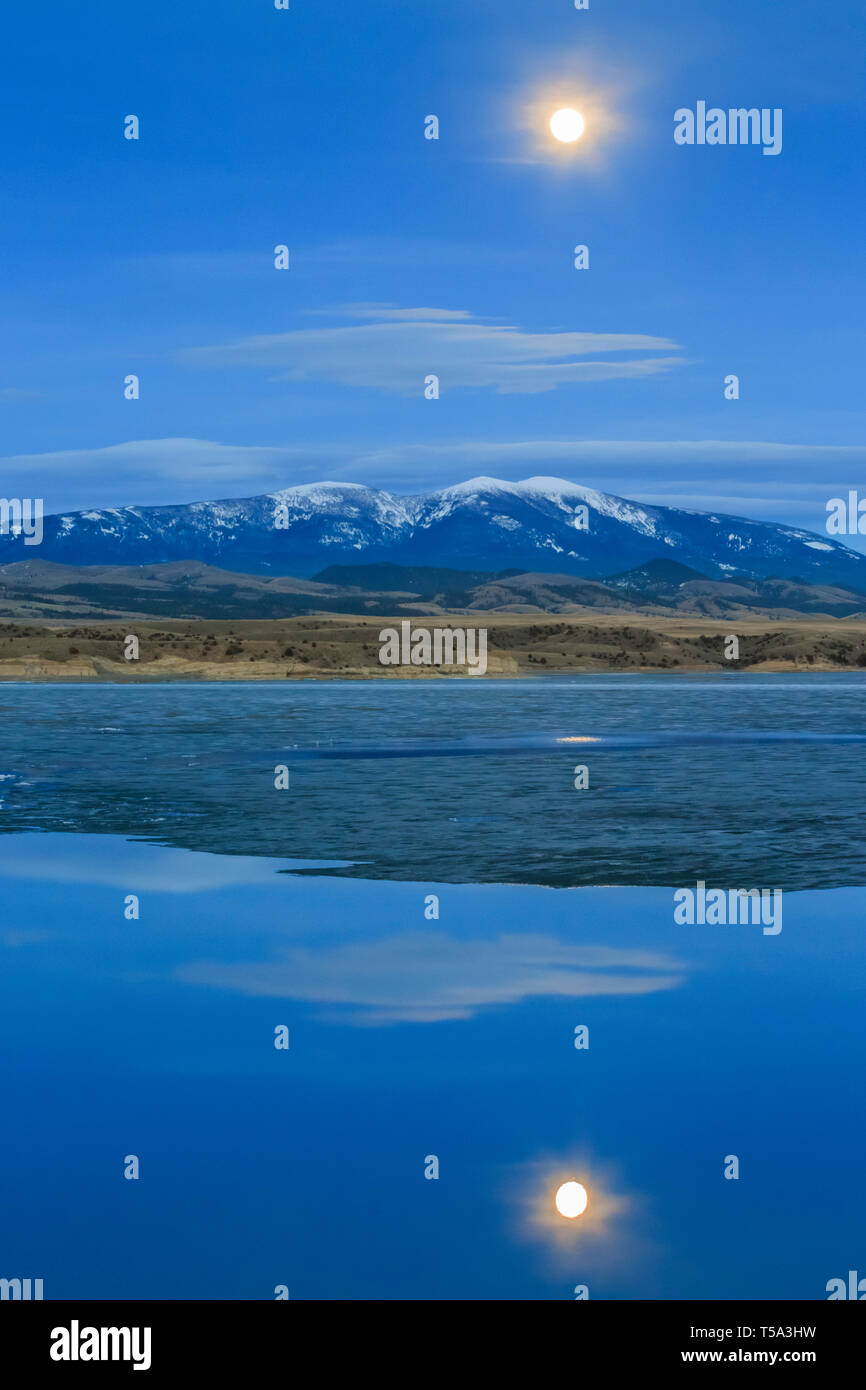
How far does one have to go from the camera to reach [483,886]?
23891 mm

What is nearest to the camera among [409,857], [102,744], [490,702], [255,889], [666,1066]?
[666,1066]

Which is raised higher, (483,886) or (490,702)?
(490,702)

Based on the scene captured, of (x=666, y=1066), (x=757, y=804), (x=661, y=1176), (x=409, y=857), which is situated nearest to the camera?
(x=661, y=1176)

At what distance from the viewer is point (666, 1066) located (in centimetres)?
1400

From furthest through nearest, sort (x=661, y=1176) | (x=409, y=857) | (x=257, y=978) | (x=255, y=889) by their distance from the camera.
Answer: (x=409, y=857) → (x=255, y=889) → (x=257, y=978) → (x=661, y=1176)
